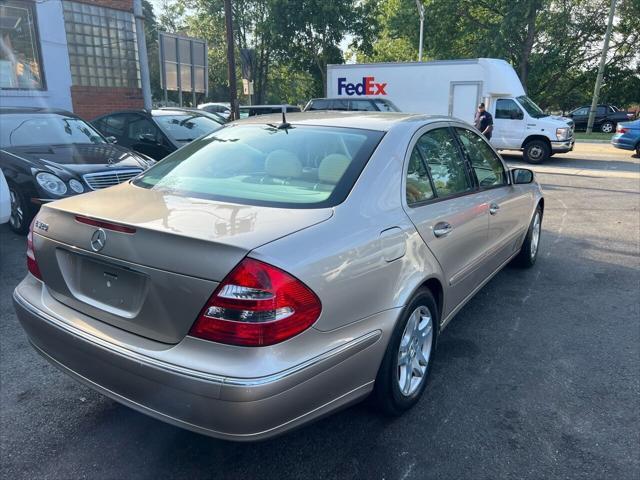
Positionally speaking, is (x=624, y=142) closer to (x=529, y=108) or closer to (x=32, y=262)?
(x=529, y=108)

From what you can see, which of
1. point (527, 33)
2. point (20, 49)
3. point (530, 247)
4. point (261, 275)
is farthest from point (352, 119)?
point (527, 33)

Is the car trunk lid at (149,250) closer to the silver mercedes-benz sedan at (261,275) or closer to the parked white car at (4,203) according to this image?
the silver mercedes-benz sedan at (261,275)

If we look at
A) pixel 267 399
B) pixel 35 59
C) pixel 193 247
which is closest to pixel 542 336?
pixel 267 399

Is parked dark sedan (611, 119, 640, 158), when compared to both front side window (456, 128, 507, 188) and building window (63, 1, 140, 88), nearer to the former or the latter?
front side window (456, 128, 507, 188)

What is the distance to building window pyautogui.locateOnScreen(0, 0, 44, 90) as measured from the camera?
11.8 meters

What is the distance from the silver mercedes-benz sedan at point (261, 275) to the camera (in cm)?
189

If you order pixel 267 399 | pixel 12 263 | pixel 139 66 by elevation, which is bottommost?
pixel 12 263

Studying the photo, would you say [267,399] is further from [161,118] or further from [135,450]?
[161,118]

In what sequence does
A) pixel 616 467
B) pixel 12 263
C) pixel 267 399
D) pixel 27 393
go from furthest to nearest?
pixel 12 263 < pixel 27 393 < pixel 616 467 < pixel 267 399

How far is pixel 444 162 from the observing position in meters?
3.28

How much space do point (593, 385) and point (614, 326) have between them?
1.04 m

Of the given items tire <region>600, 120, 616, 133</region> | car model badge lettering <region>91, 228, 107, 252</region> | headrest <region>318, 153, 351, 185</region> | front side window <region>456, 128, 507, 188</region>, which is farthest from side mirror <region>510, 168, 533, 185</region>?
tire <region>600, 120, 616, 133</region>

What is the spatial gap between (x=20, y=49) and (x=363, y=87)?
11059mm

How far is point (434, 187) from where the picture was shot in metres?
3.03
